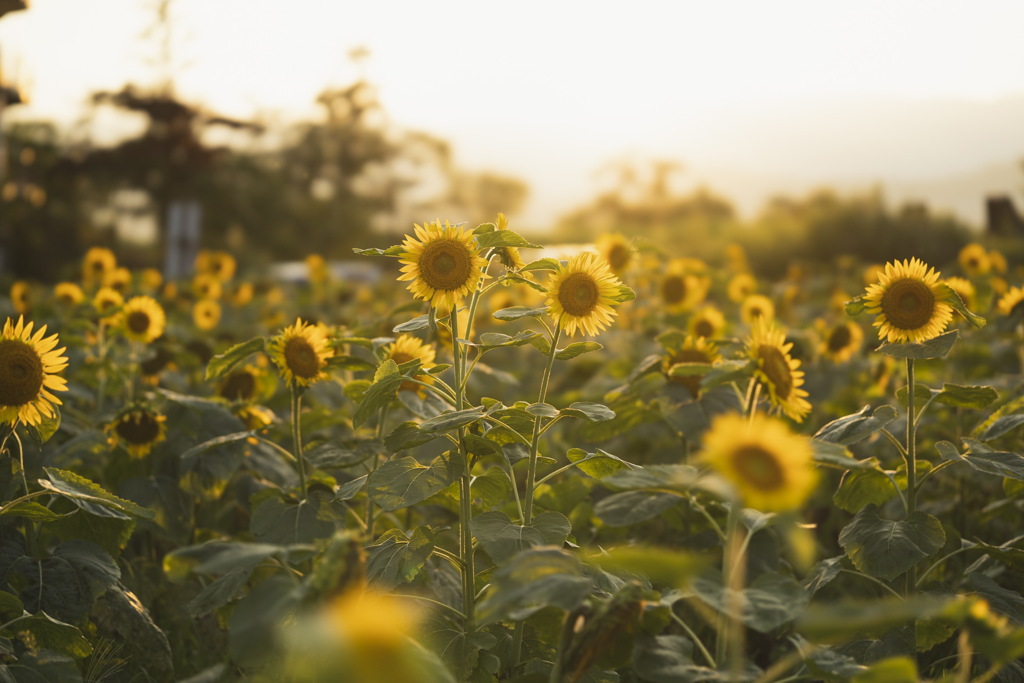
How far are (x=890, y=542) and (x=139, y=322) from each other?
9.44 feet

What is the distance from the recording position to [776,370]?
1604 mm

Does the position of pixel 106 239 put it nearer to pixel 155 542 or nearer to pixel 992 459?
pixel 155 542

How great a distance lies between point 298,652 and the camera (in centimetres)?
99

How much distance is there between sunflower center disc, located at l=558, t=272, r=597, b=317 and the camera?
1.98m

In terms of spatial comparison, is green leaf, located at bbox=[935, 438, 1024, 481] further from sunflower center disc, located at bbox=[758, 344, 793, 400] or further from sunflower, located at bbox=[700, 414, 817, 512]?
sunflower, located at bbox=[700, 414, 817, 512]

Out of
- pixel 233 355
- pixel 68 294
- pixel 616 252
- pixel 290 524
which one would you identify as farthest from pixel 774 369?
pixel 68 294

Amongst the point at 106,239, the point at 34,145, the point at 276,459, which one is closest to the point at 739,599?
the point at 276,459

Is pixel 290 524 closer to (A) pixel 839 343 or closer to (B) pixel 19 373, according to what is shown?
(B) pixel 19 373

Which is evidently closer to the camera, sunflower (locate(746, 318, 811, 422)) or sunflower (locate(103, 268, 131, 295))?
sunflower (locate(746, 318, 811, 422))

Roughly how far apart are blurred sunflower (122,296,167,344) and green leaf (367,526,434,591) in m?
2.08

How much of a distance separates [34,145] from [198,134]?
254 cm

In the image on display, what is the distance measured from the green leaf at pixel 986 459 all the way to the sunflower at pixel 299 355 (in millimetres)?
1527

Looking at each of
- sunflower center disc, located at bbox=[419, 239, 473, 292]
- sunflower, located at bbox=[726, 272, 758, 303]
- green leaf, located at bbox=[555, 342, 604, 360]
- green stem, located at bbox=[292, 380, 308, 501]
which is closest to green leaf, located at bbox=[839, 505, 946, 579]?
green leaf, located at bbox=[555, 342, 604, 360]

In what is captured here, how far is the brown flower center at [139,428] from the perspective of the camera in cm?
265
